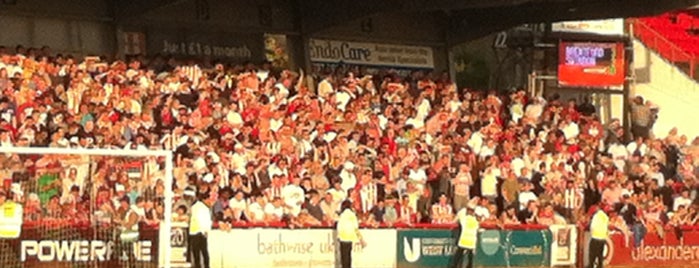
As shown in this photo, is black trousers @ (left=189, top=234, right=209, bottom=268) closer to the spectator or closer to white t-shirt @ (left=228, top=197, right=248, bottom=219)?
white t-shirt @ (left=228, top=197, right=248, bottom=219)

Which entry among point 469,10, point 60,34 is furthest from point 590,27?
point 60,34

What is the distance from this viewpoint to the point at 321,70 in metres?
41.7

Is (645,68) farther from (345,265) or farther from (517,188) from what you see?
(345,265)

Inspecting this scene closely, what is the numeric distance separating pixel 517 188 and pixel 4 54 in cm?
1124

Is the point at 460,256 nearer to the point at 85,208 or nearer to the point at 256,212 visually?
the point at 256,212

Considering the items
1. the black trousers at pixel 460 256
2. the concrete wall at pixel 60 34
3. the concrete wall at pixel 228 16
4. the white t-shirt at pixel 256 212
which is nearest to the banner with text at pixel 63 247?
the white t-shirt at pixel 256 212

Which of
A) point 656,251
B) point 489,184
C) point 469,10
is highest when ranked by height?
point 469,10

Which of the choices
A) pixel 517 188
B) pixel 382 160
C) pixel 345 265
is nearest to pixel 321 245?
pixel 345 265

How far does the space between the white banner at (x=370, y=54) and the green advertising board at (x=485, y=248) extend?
9105 mm

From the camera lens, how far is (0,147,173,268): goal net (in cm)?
2422

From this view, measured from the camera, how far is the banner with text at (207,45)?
127 feet

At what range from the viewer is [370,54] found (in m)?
43.5

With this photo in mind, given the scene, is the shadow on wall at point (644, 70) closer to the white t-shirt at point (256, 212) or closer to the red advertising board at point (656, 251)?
the red advertising board at point (656, 251)

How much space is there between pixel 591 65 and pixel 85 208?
22977mm
